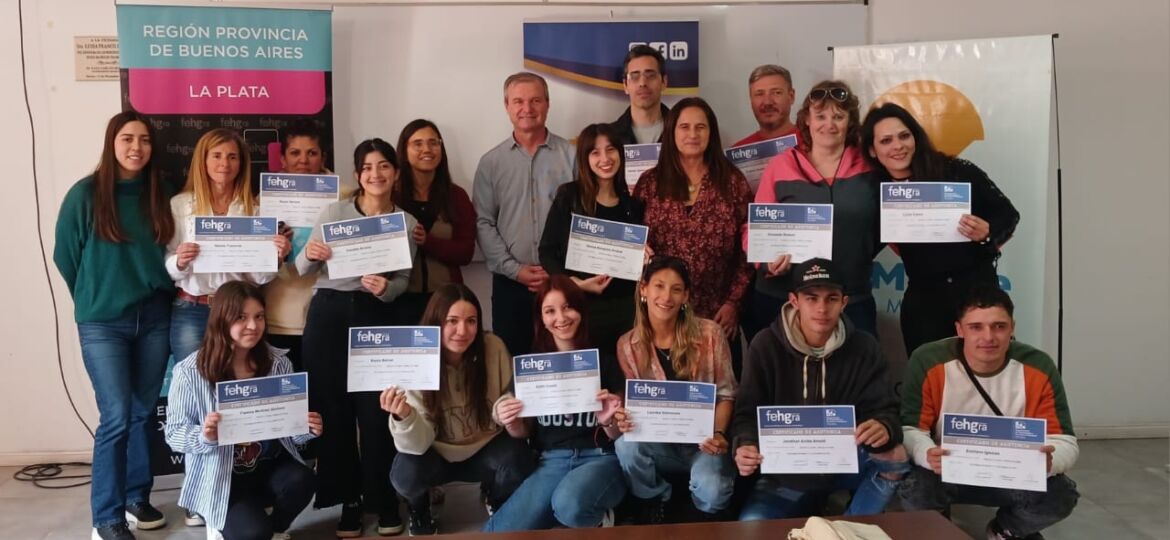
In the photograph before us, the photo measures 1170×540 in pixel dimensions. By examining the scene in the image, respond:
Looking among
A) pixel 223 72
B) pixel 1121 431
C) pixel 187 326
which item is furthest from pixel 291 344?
pixel 1121 431

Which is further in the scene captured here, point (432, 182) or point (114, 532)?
point (432, 182)

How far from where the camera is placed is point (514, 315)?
12.9ft

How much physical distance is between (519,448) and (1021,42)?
9.55 feet

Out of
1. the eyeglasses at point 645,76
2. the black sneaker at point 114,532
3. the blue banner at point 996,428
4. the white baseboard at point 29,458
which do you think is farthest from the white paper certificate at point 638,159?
the white baseboard at point 29,458

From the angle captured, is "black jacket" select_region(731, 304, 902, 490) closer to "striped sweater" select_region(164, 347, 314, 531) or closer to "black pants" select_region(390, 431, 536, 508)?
"black pants" select_region(390, 431, 536, 508)

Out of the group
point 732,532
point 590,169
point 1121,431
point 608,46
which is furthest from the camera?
point 1121,431

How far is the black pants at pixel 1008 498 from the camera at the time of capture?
2957 mm

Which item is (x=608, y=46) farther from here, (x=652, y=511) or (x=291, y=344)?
(x=652, y=511)

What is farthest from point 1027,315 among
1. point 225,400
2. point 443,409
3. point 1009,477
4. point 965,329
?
point 225,400

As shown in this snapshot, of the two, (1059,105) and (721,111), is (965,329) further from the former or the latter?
(1059,105)

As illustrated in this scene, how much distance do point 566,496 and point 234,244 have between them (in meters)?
1.62

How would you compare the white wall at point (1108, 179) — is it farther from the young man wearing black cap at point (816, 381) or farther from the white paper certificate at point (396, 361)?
the white paper certificate at point (396, 361)

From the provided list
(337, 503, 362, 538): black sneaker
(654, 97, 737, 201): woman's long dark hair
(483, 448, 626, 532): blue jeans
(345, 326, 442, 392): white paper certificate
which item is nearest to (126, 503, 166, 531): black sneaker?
(337, 503, 362, 538): black sneaker

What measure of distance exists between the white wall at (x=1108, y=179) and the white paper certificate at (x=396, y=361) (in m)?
2.95
